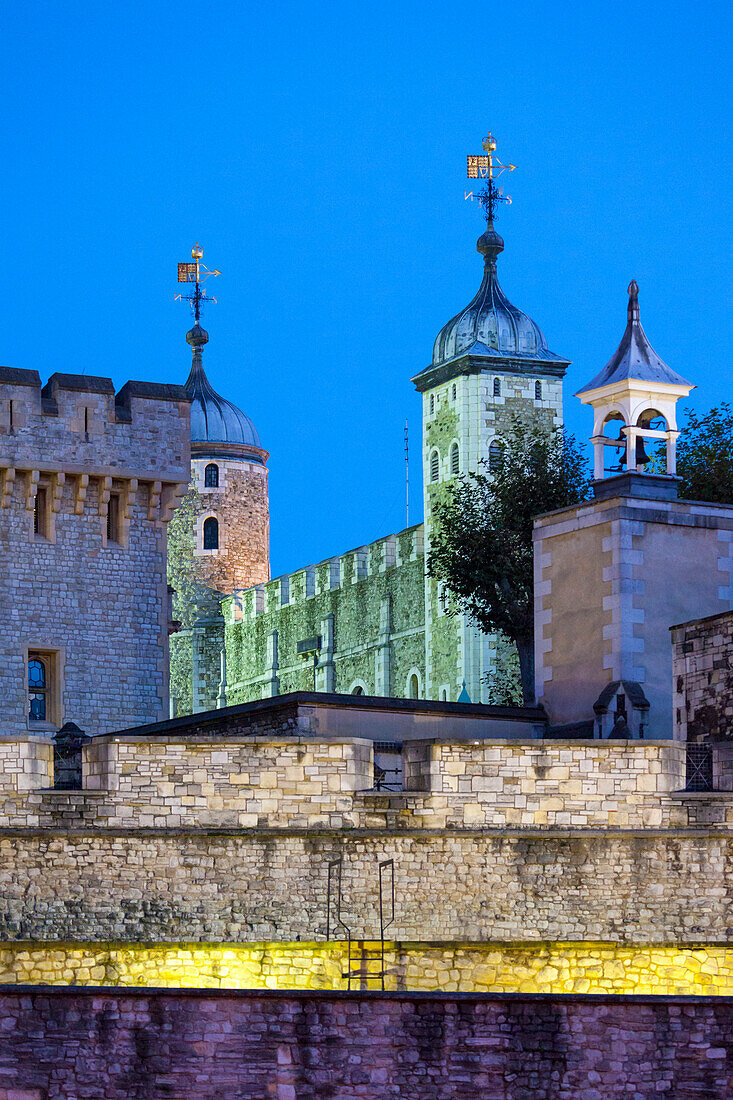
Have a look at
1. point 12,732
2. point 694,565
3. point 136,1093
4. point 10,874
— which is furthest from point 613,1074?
point 12,732

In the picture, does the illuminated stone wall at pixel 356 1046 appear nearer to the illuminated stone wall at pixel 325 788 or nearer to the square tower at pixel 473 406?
the illuminated stone wall at pixel 325 788

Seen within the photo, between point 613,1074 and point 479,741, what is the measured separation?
16.2 feet

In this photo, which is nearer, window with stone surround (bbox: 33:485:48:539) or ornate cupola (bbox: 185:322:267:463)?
window with stone surround (bbox: 33:485:48:539)

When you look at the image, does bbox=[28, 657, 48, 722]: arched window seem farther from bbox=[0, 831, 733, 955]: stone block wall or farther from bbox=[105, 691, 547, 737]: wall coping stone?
bbox=[0, 831, 733, 955]: stone block wall

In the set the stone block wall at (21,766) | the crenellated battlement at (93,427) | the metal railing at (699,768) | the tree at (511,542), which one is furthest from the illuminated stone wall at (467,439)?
the stone block wall at (21,766)

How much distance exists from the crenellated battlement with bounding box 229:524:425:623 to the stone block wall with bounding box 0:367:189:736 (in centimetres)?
2511

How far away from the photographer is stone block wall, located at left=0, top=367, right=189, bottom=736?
34906 millimetres

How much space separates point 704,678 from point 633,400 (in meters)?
6.07

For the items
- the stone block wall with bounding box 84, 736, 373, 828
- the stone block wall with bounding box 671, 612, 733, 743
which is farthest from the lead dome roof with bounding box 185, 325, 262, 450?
the stone block wall with bounding box 84, 736, 373, 828

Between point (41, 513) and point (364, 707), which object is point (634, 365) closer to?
point (364, 707)

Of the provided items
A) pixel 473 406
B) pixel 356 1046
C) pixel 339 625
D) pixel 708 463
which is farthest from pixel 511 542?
pixel 339 625

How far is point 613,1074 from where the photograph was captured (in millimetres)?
15836

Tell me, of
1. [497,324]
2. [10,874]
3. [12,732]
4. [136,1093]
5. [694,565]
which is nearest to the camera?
[136,1093]

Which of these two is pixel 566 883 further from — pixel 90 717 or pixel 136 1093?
Answer: pixel 90 717
